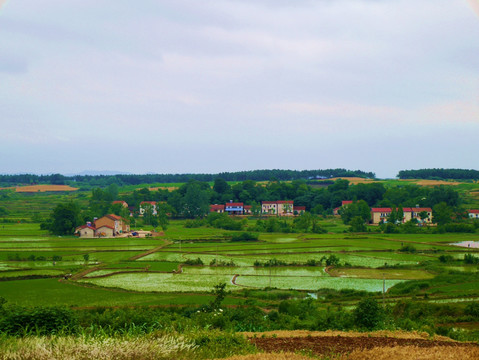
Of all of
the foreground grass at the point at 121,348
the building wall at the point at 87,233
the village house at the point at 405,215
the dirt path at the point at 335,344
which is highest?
the foreground grass at the point at 121,348

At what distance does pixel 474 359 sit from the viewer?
332 inches

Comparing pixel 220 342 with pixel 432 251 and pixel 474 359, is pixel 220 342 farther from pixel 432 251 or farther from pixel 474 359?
pixel 432 251

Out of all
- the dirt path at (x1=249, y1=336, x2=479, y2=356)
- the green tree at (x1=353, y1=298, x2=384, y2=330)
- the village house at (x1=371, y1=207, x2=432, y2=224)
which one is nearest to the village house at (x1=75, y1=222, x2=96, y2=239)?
the village house at (x1=371, y1=207, x2=432, y2=224)

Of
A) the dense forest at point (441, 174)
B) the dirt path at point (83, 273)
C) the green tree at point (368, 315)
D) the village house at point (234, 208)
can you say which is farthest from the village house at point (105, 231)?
the dense forest at point (441, 174)

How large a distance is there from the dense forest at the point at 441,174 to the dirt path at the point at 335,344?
141 m

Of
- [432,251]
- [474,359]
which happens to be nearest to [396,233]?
[432,251]

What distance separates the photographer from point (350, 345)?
1016 cm

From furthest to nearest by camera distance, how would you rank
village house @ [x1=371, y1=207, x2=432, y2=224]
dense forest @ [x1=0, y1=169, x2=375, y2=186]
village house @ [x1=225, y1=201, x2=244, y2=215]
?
1. dense forest @ [x1=0, y1=169, x2=375, y2=186]
2. village house @ [x1=225, y1=201, x2=244, y2=215]
3. village house @ [x1=371, y1=207, x2=432, y2=224]

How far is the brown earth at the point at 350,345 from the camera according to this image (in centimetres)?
935

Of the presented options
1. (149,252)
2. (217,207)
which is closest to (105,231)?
(149,252)

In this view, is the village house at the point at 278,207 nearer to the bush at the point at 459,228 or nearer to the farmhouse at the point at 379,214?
the farmhouse at the point at 379,214

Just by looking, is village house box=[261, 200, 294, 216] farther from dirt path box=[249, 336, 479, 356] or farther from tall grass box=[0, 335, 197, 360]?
tall grass box=[0, 335, 197, 360]

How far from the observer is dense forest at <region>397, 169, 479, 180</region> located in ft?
458

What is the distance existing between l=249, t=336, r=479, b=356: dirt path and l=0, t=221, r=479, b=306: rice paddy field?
13.2 metres
